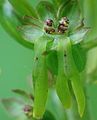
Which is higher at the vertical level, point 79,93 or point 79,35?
point 79,35

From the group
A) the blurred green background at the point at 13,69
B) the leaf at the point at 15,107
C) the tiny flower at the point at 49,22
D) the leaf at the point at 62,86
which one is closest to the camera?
the leaf at the point at 62,86

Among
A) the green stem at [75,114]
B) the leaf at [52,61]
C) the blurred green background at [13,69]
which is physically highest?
the blurred green background at [13,69]

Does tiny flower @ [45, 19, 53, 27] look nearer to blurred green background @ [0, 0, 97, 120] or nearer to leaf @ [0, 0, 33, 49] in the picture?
leaf @ [0, 0, 33, 49]

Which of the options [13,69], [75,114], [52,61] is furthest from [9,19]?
[13,69]

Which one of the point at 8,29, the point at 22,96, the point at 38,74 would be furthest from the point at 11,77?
the point at 38,74

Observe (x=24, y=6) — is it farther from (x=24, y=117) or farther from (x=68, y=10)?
(x=24, y=117)

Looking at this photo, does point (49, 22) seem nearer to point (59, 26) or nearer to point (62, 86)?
point (59, 26)

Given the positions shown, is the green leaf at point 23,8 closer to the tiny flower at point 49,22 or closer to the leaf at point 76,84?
the tiny flower at point 49,22

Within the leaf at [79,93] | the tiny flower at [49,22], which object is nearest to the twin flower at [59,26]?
the tiny flower at [49,22]
